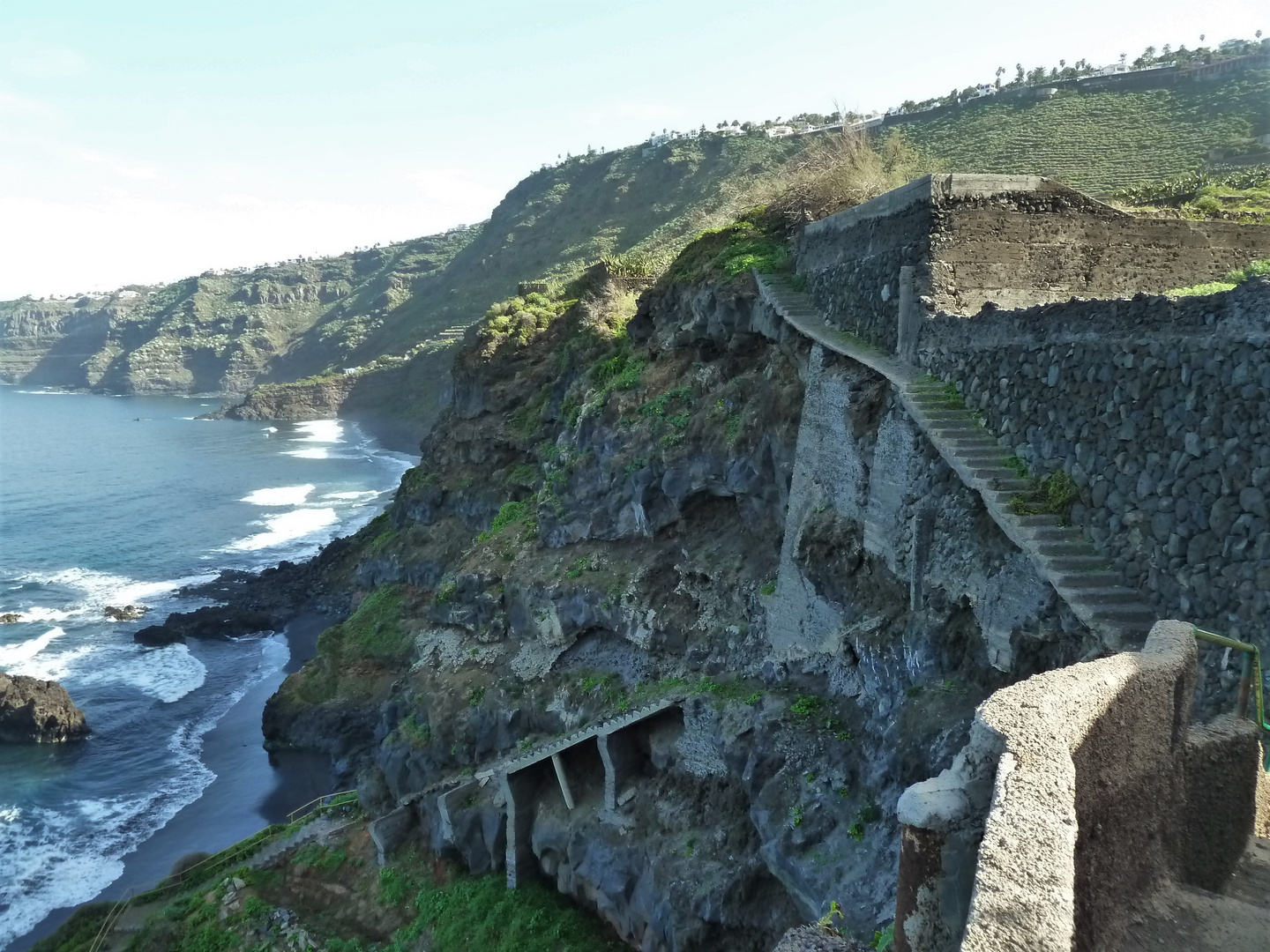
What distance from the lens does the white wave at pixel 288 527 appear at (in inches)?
2344

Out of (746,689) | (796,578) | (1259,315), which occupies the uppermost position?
(1259,315)

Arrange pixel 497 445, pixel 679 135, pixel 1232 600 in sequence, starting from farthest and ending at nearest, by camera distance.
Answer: pixel 679 135
pixel 497 445
pixel 1232 600

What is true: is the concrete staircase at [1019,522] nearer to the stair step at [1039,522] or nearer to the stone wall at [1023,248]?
Result: the stair step at [1039,522]

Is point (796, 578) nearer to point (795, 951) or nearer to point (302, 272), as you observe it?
point (795, 951)

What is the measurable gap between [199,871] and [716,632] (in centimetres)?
1578

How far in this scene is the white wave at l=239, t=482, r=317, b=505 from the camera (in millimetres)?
72625

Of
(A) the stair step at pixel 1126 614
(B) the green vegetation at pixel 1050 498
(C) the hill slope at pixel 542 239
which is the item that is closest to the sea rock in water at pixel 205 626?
(C) the hill slope at pixel 542 239

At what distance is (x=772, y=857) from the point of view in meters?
13.1

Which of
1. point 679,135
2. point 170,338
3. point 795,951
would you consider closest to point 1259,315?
point 795,951

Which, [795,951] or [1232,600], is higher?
[1232,600]

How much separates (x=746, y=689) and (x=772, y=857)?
3.73 metres

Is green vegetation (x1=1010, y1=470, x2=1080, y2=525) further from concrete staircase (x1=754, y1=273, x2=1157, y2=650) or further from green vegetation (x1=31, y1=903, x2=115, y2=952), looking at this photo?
green vegetation (x1=31, y1=903, x2=115, y2=952)

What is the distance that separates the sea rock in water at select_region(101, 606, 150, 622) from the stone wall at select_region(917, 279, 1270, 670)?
48.3 m

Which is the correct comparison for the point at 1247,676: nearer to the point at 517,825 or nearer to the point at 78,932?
the point at 517,825
